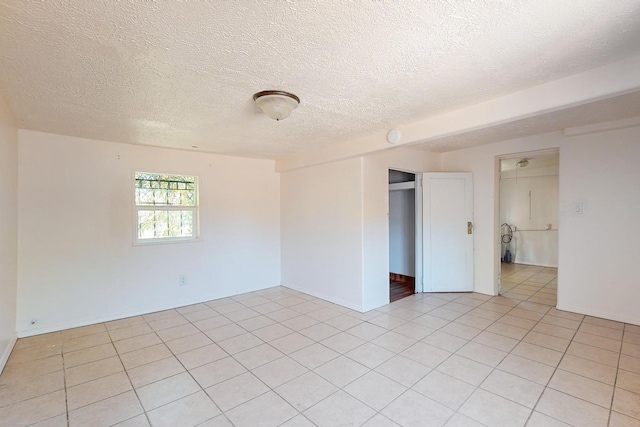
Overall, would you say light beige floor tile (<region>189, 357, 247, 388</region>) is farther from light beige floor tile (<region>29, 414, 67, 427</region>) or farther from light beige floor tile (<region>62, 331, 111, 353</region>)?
light beige floor tile (<region>62, 331, 111, 353</region>)

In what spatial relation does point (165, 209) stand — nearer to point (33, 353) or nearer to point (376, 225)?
point (33, 353)

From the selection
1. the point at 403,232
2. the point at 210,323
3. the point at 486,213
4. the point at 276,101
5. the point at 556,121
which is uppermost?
the point at 556,121

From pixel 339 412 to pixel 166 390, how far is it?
1.32 meters

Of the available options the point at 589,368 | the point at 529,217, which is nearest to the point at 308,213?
the point at 589,368

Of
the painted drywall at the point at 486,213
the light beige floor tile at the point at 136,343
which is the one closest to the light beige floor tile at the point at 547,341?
the painted drywall at the point at 486,213

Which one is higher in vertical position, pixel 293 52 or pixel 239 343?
pixel 293 52

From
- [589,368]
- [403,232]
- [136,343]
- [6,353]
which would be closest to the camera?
→ [589,368]

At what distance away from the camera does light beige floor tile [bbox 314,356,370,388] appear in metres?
2.27

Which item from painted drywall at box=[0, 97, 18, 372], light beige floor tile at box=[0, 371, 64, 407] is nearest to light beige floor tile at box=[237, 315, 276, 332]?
light beige floor tile at box=[0, 371, 64, 407]

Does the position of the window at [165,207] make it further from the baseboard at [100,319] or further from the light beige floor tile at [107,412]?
the light beige floor tile at [107,412]

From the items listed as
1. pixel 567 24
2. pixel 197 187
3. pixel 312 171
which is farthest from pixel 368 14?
pixel 197 187

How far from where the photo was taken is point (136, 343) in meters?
2.97

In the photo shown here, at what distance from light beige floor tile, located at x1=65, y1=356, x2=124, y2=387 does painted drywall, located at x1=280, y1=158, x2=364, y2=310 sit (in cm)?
261

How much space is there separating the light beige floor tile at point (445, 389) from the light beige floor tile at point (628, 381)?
1.12 metres
